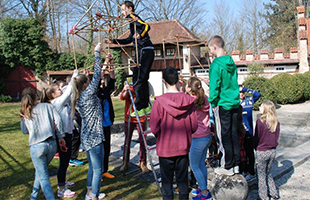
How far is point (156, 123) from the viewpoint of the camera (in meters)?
3.38

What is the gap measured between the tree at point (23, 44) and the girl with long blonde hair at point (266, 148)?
78.9ft

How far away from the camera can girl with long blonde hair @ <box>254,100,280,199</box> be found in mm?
4324

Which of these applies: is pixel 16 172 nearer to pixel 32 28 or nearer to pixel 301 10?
pixel 32 28

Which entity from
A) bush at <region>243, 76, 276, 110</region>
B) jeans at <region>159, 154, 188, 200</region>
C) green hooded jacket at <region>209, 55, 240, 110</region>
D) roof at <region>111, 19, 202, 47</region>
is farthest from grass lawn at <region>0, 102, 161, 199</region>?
roof at <region>111, 19, 202, 47</region>

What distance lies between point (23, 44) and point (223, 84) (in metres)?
24.5

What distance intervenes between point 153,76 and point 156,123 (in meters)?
23.5

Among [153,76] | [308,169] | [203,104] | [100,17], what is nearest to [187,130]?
[203,104]

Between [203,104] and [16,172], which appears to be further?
[16,172]

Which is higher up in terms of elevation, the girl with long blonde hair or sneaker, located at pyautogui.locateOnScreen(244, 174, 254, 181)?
the girl with long blonde hair

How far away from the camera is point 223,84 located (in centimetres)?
366

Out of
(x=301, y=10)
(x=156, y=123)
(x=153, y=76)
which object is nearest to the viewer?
(x=156, y=123)

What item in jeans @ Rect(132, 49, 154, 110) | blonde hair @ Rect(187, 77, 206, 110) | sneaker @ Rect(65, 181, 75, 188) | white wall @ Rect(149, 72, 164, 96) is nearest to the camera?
blonde hair @ Rect(187, 77, 206, 110)

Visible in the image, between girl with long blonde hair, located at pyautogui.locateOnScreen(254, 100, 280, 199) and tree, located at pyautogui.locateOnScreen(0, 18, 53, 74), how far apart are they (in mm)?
24048

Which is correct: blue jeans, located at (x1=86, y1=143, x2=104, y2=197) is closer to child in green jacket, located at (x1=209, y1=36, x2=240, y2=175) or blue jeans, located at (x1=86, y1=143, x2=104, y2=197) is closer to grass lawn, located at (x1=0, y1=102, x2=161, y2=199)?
grass lawn, located at (x1=0, y1=102, x2=161, y2=199)
